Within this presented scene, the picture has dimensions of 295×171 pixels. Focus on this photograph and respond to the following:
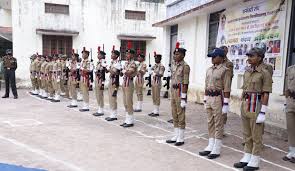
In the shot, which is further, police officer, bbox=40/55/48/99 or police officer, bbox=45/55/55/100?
police officer, bbox=40/55/48/99

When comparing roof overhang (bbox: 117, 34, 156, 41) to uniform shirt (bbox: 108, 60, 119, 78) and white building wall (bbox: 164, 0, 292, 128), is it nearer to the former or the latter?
white building wall (bbox: 164, 0, 292, 128)

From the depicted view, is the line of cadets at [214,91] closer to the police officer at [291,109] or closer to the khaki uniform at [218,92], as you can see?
the khaki uniform at [218,92]

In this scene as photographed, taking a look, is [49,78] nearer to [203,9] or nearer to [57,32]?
[57,32]

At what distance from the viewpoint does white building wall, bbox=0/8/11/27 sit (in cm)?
2186

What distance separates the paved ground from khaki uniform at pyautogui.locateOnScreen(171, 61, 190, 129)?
0.51 meters

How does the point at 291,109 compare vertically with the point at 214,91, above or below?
below

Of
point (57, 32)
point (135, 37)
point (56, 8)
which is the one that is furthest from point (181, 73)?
point (56, 8)

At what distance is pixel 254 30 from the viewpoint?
8227mm

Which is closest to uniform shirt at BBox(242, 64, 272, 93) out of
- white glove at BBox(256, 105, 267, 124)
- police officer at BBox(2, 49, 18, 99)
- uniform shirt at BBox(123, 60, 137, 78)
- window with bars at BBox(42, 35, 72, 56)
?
white glove at BBox(256, 105, 267, 124)

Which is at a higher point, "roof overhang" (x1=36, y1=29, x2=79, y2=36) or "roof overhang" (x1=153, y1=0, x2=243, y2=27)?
"roof overhang" (x1=153, y1=0, x2=243, y2=27)

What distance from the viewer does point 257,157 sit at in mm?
4789

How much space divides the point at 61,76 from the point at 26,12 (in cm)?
545

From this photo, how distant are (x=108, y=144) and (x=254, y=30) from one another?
15.9 ft

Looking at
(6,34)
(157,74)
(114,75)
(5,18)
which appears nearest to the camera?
(114,75)
